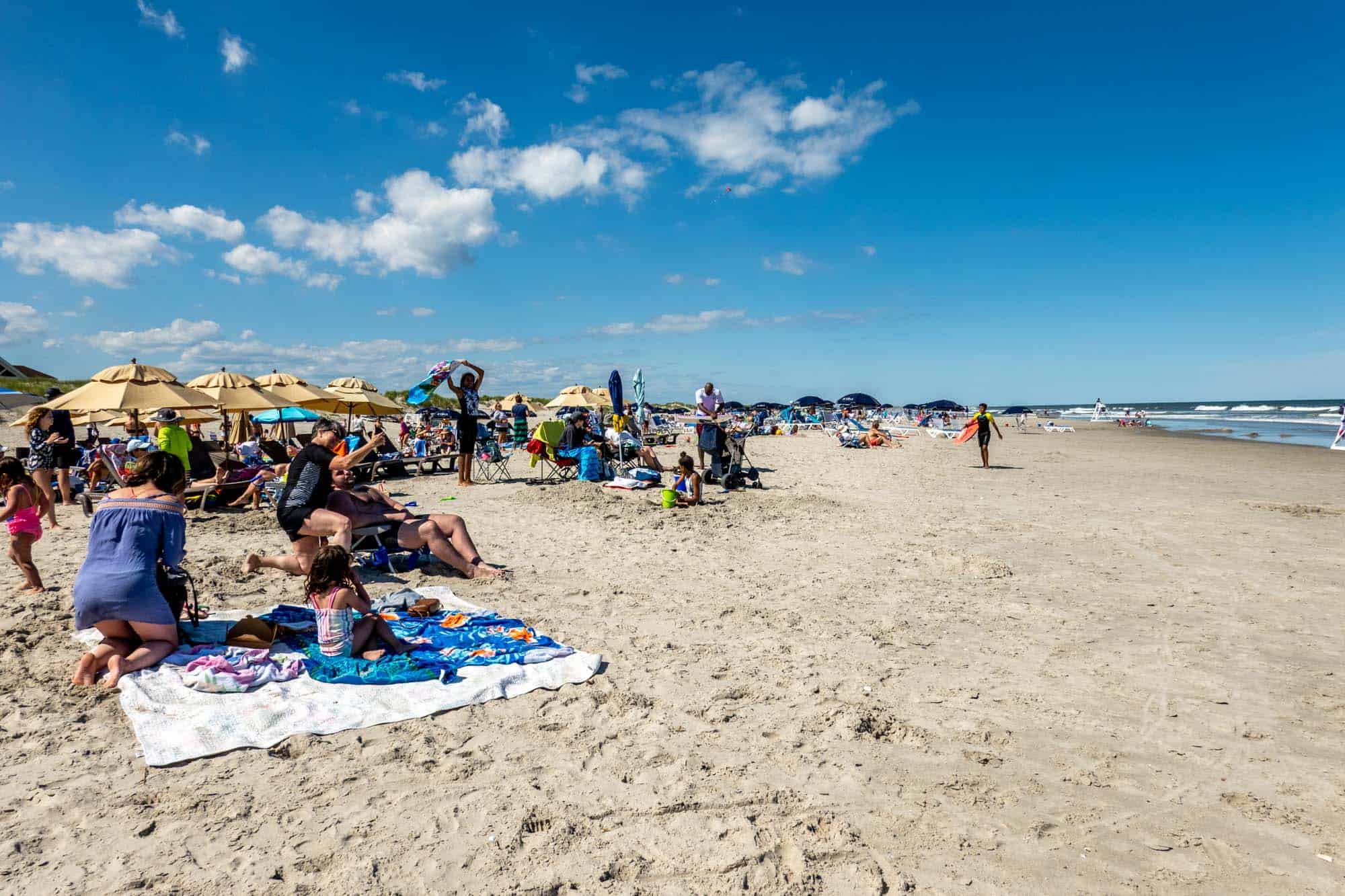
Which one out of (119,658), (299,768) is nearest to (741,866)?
(299,768)

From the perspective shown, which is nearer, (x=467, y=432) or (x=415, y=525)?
(x=415, y=525)

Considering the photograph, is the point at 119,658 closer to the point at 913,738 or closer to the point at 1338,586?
the point at 913,738

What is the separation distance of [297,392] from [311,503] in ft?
38.5

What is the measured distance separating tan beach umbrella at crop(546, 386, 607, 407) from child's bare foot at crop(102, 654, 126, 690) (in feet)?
61.9

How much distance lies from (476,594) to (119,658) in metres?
2.37

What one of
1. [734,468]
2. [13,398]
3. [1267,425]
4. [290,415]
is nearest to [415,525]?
[734,468]

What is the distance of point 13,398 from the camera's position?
14055 mm

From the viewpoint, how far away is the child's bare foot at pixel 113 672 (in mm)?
3496

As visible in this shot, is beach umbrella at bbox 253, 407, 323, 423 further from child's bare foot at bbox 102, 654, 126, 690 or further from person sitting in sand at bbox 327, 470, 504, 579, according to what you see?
child's bare foot at bbox 102, 654, 126, 690

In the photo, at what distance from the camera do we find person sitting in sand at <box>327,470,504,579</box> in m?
5.67

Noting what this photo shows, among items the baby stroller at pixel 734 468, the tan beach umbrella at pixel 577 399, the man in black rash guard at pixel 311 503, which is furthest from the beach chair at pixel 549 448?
the tan beach umbrella at pixel 577 399

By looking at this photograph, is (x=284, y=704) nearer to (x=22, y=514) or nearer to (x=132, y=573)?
(x=132, y=573)

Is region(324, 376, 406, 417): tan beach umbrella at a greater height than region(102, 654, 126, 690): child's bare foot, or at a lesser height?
greater

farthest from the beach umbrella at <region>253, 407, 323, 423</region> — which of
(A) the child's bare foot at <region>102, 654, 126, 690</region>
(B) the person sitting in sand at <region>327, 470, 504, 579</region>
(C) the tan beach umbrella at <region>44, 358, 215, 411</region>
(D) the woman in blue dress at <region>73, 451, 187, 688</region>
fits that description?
(A) the child's bare foot at <region>102, 654, 126, 690</region>
